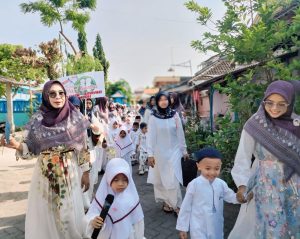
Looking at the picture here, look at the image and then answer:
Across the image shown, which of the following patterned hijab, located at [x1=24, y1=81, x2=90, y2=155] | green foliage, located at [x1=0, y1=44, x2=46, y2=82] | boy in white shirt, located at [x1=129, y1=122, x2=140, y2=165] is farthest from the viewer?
green foliage, located at [x1=0, y1=44, x2=46, y2=82]

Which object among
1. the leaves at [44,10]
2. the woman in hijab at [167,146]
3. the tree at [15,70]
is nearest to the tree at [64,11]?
the leaves at [44,10]

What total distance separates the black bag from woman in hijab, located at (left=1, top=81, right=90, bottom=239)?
1.79 m

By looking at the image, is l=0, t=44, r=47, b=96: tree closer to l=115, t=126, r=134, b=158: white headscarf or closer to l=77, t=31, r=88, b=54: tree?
l=77, t=31, r=88, b=54: tree

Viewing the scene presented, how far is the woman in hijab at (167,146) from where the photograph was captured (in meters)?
4.82

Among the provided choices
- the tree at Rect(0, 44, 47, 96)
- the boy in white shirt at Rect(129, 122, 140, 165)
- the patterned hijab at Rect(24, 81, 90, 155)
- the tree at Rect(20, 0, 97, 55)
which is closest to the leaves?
the tree at Rect(20, 0, 97, 55)

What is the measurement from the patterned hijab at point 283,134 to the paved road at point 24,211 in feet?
6.21

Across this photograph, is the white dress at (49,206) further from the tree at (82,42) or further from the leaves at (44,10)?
the tree at (82,42)

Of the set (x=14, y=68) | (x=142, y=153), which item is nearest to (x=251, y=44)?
(x=142, y=153)

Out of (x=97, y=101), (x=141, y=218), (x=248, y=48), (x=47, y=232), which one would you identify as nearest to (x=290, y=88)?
(x=248, y=48)

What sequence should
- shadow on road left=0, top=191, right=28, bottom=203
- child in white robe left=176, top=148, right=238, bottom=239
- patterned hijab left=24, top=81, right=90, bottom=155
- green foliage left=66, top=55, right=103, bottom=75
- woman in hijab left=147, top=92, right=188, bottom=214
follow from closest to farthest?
child in white robe left=176, top=148, right=238, bottom=239 → patterned hijab left=24, top=81, right=90, bottom=155 → woman in hijab left=147, top=92, right=188, bottom=214 → shadow on road left=0, top=191, right=28, bottom=203 → green foliage left=66, top=55, right=103, bottom=75

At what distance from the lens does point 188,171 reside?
457 cm

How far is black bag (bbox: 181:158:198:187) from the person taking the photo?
14.9ft

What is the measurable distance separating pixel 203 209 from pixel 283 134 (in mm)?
1033

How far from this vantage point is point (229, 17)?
3.65 metres
